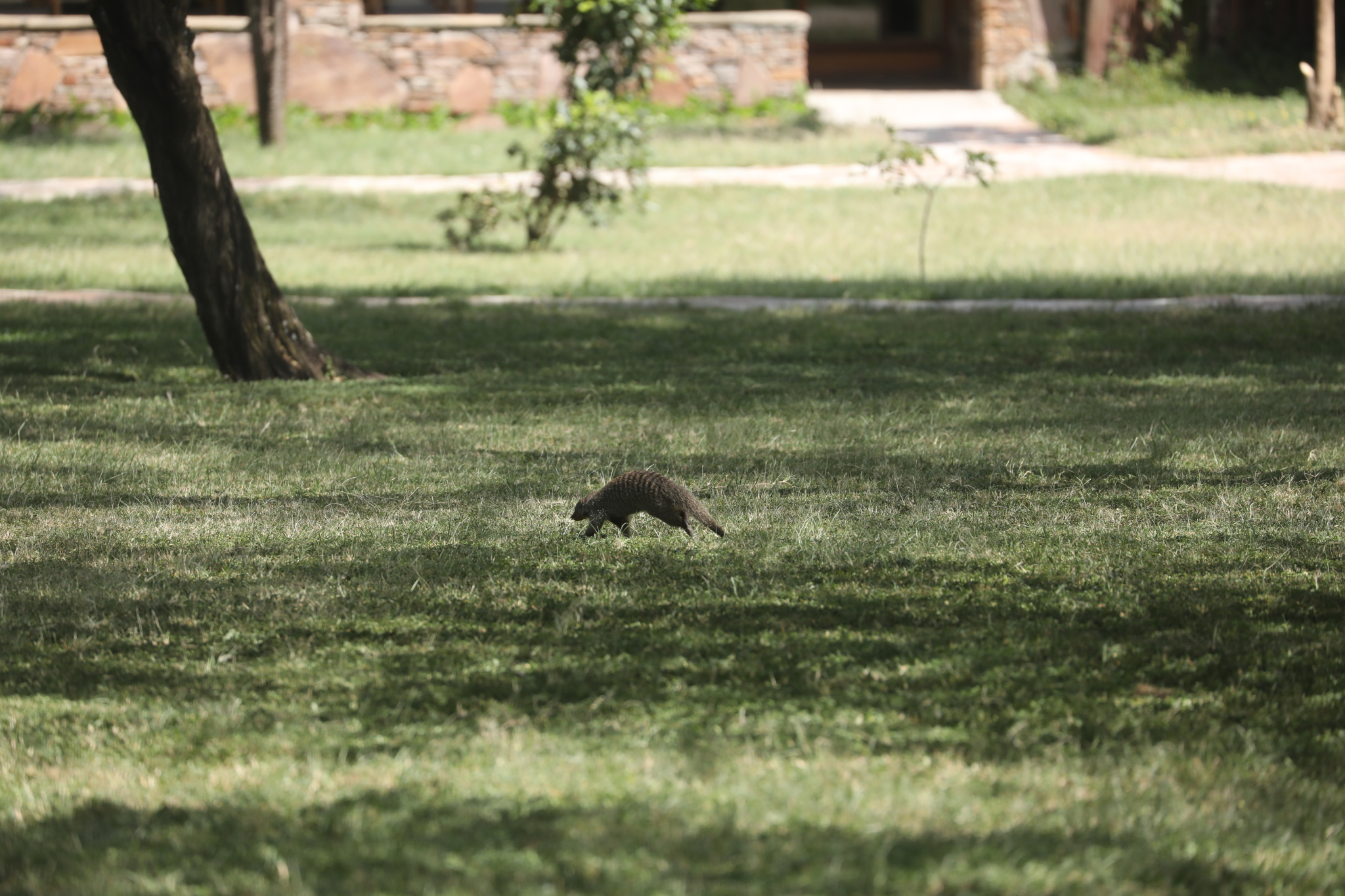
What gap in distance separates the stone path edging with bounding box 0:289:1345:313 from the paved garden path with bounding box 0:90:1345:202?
520 cm

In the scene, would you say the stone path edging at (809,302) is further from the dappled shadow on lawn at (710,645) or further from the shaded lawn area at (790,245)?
the dappled shadow on lawn at (710,645)

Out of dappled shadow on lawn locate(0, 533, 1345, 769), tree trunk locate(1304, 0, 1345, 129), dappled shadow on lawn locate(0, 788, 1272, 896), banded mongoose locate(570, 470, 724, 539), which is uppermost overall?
tree trunk locate(1304, 0, 1345, 129)

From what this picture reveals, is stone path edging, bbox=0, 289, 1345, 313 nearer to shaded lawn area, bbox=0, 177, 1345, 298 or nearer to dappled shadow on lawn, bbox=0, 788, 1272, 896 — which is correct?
shaded lawn area, bbox=0, 177, 1345, 298

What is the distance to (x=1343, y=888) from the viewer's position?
2848 mm

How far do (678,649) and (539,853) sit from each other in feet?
4.14

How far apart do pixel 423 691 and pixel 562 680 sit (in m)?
0.36

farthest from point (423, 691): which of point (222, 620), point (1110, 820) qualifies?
point (1110, 820)

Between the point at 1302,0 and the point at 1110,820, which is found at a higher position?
the point at 1302,0

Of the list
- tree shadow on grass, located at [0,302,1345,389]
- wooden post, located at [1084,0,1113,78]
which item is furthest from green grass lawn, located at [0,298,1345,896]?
wooden post, located at [1084,0,1113,78]

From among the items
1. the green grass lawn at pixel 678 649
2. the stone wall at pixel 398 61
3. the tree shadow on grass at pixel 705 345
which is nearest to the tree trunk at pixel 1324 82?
the stone wall at pixel 398 61

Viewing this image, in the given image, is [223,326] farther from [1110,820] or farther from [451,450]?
[1110,820]

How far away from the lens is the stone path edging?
1117 centimetres

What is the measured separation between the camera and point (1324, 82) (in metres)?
19.6

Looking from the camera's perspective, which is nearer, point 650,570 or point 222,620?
point 222,620
